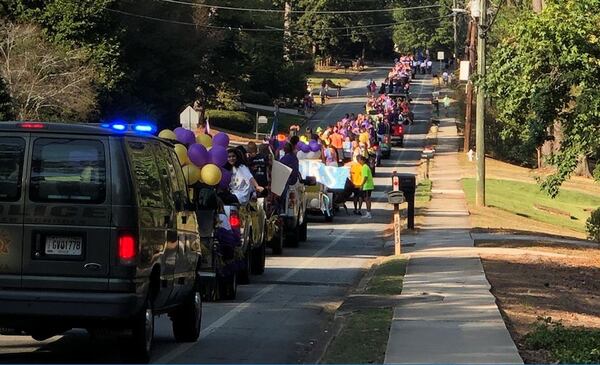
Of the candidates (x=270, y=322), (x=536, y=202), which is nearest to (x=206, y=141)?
(x=270, y=322)

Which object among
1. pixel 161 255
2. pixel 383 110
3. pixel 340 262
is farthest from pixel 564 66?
pixel 383 110

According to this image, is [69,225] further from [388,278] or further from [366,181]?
[366,181]

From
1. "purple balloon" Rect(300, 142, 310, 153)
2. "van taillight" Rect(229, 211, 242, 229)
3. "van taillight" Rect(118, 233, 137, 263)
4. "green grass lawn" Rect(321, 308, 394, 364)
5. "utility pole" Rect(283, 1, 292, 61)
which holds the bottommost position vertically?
"green grass lawn" Rect(321, 308, 394, 364)

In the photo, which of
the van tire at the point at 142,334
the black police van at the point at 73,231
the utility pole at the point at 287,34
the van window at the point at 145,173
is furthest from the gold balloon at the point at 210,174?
the utility pole at the point at 287,34

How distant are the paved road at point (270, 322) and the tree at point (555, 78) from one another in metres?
4.38

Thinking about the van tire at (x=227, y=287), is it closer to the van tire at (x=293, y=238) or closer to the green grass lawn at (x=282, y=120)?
the van tire at (x=293, y=238)

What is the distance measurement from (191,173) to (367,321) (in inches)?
164

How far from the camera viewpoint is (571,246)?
2630cm

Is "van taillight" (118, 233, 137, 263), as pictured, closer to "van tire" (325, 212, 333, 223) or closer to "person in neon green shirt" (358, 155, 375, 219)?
"van tire" (325, 212, 333, 223)

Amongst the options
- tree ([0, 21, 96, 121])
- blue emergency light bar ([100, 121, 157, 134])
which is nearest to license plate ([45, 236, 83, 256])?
blue emergency light bar ([100, 121, 157, 134])

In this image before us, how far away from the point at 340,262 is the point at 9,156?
42.8ft

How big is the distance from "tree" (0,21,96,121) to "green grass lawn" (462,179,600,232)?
16.0m

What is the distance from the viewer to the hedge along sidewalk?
10703 millimetres

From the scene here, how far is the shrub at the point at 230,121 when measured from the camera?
235ft
